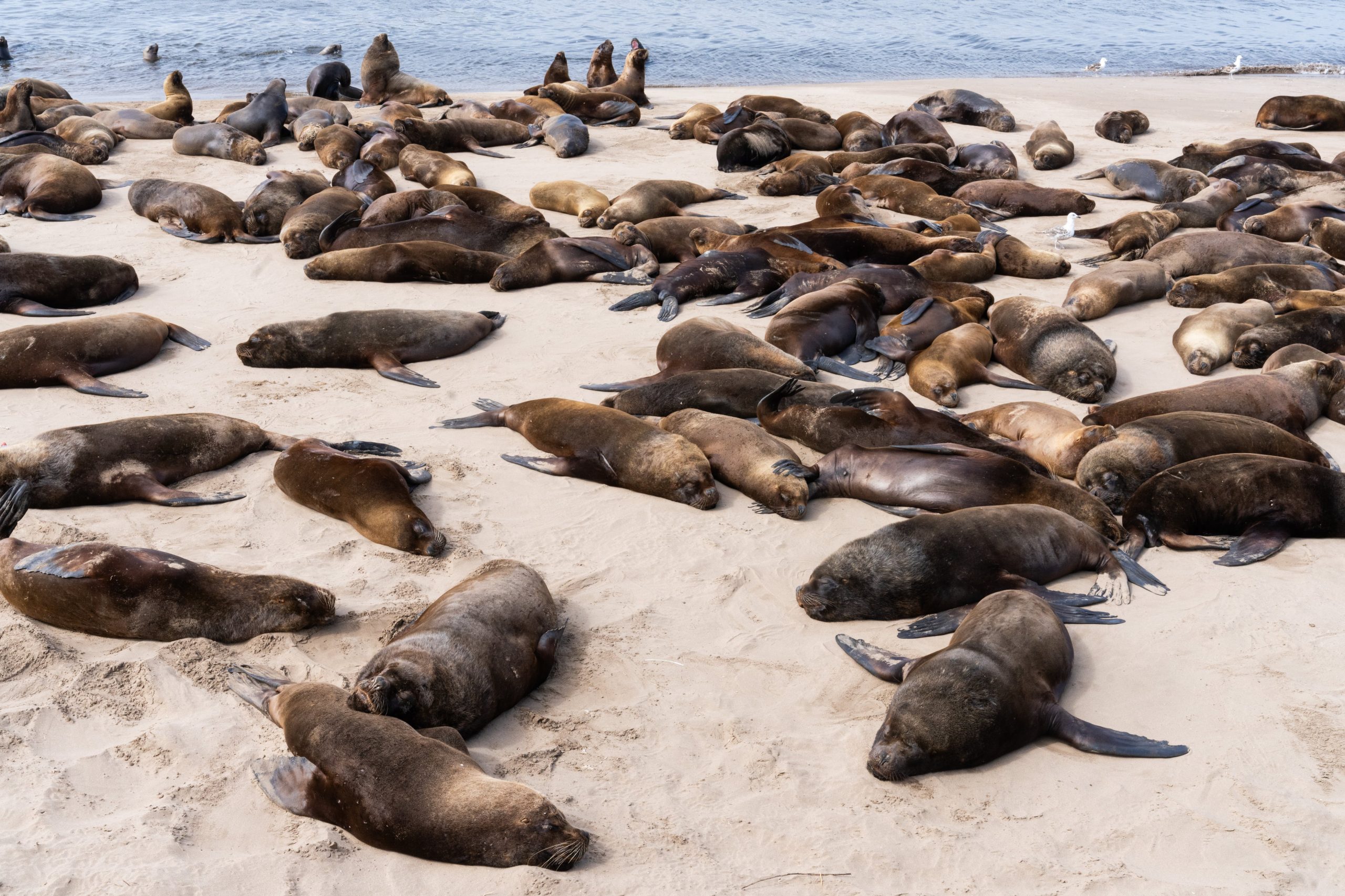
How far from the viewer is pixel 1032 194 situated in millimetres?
10195

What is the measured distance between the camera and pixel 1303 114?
14031 millimetres

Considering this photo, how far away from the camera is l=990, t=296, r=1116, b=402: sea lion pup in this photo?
6.43m

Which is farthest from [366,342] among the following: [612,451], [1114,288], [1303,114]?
[1303,114]

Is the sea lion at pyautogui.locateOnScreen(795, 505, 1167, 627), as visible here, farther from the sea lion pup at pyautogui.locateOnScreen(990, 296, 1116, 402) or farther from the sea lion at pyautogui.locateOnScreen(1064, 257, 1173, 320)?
the sea lion at pyautogui.locateOnScreen(1064, 257, 1173, 320)

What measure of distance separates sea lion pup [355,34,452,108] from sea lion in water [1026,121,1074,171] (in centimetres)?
800

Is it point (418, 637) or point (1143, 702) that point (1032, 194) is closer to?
point (1143, 702)

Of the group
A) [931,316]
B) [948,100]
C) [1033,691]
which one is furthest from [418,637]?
[948,100]

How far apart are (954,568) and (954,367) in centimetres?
241

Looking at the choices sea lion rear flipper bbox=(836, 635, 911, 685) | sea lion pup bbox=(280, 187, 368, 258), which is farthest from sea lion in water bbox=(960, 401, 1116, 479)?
sea lion pup bbox=(280, 187, 368, 258)

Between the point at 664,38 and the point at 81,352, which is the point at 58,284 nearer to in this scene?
the point at 81,352

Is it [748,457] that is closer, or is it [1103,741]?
[1103,741]

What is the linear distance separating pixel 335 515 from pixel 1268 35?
1110 inches

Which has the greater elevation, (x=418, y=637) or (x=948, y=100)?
(x=948, y=100)

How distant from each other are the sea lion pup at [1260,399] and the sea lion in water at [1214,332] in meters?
0.57
